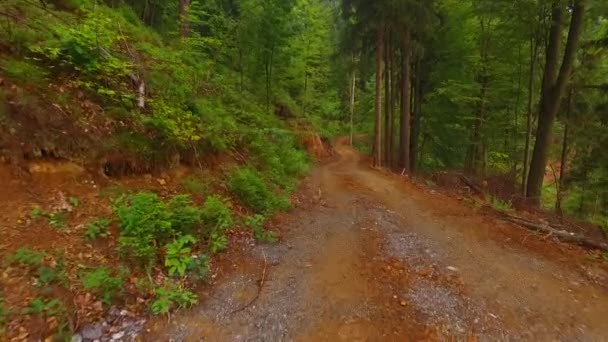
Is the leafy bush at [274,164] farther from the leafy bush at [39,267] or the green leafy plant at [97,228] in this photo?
the leafy bush at [39,267]

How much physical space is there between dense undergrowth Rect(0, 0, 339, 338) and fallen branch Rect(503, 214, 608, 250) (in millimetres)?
5064

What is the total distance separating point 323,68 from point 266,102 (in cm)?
1118

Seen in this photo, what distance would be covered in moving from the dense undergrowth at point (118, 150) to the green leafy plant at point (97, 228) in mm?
11

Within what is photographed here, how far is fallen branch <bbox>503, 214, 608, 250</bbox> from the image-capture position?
5.72m

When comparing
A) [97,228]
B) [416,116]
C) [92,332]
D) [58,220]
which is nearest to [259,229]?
[97,228]

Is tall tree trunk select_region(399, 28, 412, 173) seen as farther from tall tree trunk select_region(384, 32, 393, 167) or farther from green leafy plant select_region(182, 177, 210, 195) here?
green leafy plant select_region(182, 177, 210, 195)

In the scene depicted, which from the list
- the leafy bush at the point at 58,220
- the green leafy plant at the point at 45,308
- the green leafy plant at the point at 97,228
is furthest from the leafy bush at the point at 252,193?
the green leafy plant at the point at 45,308

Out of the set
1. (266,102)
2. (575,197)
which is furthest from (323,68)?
(575,197)

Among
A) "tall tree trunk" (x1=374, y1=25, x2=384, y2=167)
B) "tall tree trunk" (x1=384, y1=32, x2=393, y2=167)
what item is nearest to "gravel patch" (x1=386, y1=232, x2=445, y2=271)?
"tall tree trunk" (x1=374, y1=25, x2=384, y2=167)

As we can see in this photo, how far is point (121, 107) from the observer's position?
5.52 meters

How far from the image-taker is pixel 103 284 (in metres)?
3.38

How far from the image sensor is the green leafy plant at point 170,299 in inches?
135

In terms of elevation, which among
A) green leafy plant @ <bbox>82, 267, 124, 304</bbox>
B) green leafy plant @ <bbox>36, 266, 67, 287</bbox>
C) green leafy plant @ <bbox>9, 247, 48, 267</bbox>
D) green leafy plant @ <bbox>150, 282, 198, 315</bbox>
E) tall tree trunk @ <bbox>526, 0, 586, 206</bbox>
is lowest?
green leafy plant @ <bbox>150, 282, 198, 315</bbox>

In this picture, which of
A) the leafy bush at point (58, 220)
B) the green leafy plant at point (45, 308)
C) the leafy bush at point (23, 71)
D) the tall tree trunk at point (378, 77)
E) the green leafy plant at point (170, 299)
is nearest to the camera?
the green leafy plant at point (45, 308)
